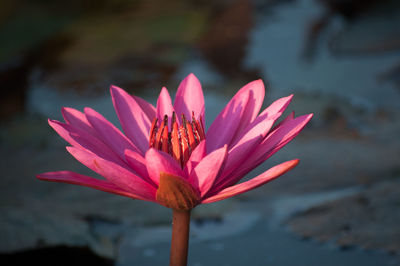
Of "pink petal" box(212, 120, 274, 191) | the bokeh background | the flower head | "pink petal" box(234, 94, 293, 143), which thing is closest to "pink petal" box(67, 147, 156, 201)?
the flower head

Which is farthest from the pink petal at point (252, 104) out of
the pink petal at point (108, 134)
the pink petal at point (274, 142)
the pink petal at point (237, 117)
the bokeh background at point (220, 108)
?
the bokeh background at point (220, 108)

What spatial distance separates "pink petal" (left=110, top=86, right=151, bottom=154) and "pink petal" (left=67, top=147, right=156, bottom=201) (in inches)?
7.4

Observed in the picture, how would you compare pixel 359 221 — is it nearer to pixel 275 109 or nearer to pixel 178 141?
pixel 275 109

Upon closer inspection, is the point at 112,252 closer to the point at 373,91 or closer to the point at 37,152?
the point at 37,152

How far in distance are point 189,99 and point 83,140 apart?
0.82 ft

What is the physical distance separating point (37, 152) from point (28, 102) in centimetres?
59

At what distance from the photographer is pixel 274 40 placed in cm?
262

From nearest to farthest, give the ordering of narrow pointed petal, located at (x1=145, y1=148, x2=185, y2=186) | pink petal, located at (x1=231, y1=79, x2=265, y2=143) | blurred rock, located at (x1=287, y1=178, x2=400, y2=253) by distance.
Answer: narrow pointed petal, located at (x1=145, y1=148, x2=185, y2=186) < pink petal, located at (x1=231, y1=79, x2=265, y2=143) < blurred rock, located at (x1=287, y1=178, x2=400, y2=253)

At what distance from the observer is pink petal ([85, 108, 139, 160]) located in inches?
31.5

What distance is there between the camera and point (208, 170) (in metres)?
0.64

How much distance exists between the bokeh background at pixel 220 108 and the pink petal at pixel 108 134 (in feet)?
1.19

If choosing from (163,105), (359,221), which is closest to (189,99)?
(163,105)

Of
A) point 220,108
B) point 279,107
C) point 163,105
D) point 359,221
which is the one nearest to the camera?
point 279,107

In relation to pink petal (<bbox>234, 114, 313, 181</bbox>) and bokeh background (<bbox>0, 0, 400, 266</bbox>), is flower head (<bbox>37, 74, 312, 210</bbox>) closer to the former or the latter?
pink petal (<bbox>234, 114, 313, 181</bbox>)
